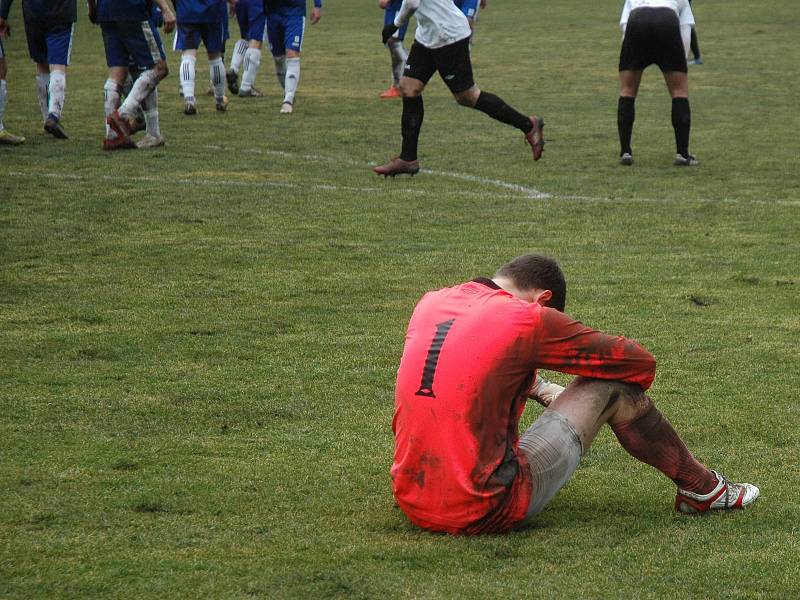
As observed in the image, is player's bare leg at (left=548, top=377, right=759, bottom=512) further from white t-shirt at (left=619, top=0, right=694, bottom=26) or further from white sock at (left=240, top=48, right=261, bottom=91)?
white sock at (left=240, top=48, right=261, bottom=91)

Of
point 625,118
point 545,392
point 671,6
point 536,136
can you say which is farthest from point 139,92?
point 545,392

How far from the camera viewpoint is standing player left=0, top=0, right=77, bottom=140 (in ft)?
42.0

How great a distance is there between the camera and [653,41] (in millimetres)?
11422

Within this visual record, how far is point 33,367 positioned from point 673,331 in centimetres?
299

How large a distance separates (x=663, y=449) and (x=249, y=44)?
13473mm

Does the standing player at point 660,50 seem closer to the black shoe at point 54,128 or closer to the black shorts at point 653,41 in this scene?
the black shorts at point 653,41

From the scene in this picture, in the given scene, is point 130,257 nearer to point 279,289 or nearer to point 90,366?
point 279,289

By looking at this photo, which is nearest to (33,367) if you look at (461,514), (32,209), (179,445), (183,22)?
(179,445)

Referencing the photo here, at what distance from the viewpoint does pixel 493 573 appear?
3.70 metres

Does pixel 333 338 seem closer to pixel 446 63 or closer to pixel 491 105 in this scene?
pixel 446 63

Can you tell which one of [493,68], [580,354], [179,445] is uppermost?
[580,354]

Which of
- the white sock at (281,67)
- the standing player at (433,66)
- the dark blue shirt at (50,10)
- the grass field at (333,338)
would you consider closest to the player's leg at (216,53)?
the grass field at (333,338)

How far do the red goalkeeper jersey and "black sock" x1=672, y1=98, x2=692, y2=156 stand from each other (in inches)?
309

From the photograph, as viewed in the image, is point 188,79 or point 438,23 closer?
point 438,23
